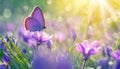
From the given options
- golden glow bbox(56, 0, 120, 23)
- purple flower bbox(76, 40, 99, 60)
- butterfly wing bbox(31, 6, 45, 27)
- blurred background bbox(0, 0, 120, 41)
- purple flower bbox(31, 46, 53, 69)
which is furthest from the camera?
golden glow bbox(56, 0, 120, 23)

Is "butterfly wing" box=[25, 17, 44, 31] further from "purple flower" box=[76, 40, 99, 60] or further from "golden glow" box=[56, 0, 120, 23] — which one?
"golden glow" box=[56, 0, 120, 23]

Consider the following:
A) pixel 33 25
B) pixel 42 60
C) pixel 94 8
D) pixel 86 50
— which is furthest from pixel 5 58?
pixel 94 8

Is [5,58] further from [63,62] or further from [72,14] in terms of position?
[72,14]

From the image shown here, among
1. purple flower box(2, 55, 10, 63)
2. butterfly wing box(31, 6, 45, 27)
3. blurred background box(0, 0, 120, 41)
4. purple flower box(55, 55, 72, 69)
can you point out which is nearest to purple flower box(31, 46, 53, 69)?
purple flower box(55, 55, 72, 69)

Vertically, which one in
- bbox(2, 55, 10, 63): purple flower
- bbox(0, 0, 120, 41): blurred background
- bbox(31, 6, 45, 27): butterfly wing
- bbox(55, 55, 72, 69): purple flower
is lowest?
bbox(0, 0, 120, 41): blurred background

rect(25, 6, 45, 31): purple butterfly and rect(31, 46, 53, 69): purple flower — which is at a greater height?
rect(25, 6, 45, 31): purple butterfly

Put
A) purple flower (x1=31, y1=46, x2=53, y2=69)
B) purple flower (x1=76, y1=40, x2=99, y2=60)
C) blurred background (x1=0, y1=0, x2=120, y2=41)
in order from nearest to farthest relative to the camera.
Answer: purple flower (x1=31, y1=46, x2=53, y2=69) → purple flower (x1=76, y1=40, x2=99, y2=60) → blurred background (x1=0, y1=0, x2=120, y2=41)

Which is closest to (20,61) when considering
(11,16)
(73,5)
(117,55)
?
(117,55)
